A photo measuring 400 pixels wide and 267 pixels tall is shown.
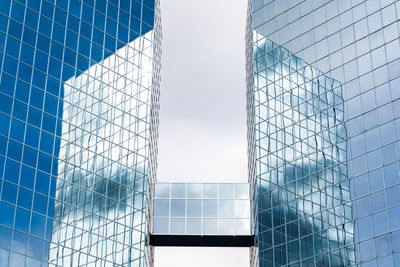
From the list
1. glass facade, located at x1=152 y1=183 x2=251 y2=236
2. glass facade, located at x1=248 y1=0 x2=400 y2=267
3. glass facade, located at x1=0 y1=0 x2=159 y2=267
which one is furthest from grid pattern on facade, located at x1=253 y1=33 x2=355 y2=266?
glass facade, located at x1=0 y1=0 x2=159 y2=267

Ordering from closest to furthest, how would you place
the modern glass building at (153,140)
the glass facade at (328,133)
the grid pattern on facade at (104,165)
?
the modern glass building at (153,140) → the glass facade at (328,133) → the grid pattern on facade at (104,165)

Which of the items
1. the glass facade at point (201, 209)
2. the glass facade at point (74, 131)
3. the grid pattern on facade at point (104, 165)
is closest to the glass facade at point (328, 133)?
the glass facade at point (201, 209)

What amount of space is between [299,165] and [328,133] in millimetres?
3952

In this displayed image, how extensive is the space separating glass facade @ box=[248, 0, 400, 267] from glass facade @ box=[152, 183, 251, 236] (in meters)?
6.99

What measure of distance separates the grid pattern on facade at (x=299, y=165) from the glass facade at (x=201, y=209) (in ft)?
23.1

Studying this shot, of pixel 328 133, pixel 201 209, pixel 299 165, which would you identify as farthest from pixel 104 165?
pixel 328 133

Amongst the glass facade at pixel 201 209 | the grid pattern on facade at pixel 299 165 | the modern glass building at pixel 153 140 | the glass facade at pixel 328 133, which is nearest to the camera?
the modern glass building at pixel 153 140

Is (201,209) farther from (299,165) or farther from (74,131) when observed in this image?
(74,131)

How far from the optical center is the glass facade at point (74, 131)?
67250 millimetres

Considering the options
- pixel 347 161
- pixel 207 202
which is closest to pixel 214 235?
pixel 207 202

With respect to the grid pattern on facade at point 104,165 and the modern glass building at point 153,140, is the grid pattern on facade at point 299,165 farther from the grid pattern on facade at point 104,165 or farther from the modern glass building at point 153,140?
the grid pattern on facade at point 104,165

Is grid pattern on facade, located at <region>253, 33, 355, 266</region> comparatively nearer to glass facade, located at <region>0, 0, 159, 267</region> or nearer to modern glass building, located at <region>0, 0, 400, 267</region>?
modern glass building, located at <region>0, 0, 400, 267</region>

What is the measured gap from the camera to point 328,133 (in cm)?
7544

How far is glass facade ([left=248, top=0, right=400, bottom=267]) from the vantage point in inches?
2712
